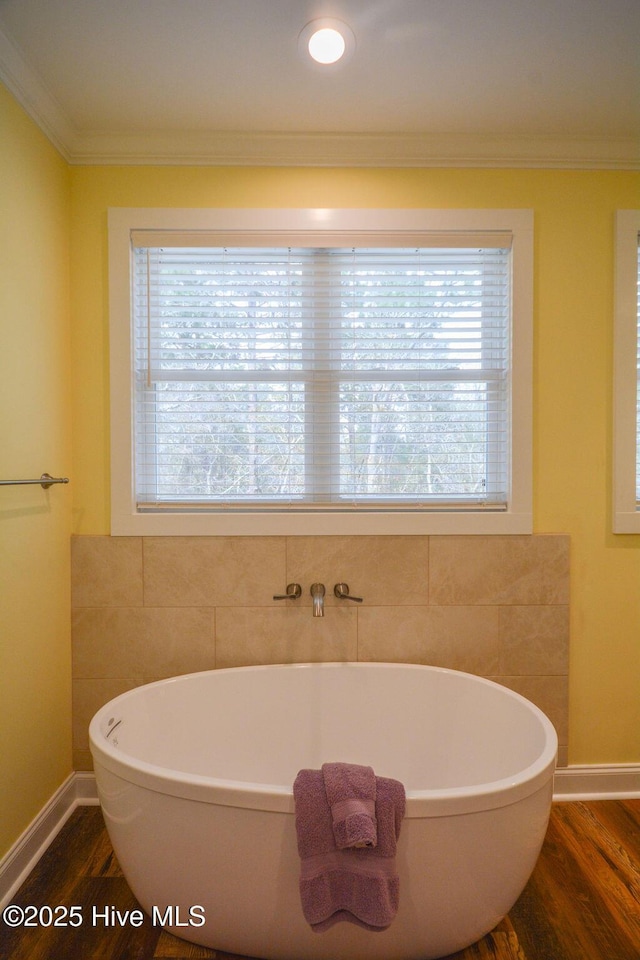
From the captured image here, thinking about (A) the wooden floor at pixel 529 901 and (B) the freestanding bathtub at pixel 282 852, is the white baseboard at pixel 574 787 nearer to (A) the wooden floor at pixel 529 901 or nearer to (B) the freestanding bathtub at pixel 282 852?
(A) the wooden floor at pixel 529 901

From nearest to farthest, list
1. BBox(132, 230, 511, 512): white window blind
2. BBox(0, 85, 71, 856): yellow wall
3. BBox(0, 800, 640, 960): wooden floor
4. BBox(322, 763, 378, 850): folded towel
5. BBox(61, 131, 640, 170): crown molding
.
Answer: BBox(322, 763, 378, 850): folded towel
BBox(0, 800, 640, 960): wooden floor
BBox(0, 85, 71, 856): yellow wall
BBox(61, 131, 640, 170): crown molding
BBox(132, 230, 511, 512): white window blind

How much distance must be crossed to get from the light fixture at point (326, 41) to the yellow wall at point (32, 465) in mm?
994

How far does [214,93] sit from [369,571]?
186 centimetres

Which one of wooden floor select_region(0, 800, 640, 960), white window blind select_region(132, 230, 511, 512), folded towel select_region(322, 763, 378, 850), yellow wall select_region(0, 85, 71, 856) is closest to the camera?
folded towel select_region(322, 763, 378, 850)

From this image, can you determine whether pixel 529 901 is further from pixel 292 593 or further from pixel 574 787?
pixel 292 593

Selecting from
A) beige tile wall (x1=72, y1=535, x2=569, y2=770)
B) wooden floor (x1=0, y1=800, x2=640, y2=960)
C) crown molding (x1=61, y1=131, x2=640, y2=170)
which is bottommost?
wooden floor (x1=0, y1=800, x2=640, y2=960)

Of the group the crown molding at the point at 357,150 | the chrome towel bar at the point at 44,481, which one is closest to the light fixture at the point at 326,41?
the crown molding at the point at 357,150

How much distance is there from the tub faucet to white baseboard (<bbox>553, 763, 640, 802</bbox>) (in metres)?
1.23

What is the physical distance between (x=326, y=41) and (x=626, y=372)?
64.4 inches

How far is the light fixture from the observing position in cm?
160

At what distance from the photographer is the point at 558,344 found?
2.26 m

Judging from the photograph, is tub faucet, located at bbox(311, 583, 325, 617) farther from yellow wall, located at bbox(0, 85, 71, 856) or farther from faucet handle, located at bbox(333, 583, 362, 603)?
yellow wall, located at bbox(0, 85, 71, 856)

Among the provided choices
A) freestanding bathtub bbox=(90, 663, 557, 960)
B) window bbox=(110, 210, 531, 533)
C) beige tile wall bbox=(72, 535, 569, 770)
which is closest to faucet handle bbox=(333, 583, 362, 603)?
beige tile wall bbox=(72, 535, 569, 770)

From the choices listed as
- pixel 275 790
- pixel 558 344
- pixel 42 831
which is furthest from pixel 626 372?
pixel 42 831
